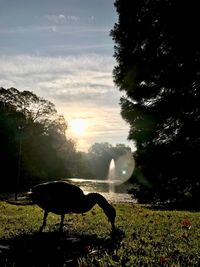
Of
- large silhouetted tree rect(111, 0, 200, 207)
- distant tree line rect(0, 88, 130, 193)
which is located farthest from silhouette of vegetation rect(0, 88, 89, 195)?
large silhouetted tree rect(111, 0, 200, 207)

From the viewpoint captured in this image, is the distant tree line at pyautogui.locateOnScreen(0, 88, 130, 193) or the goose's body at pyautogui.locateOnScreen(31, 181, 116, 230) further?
the distant tree line at pyautogui.locateOnScreen(0, 88, 130, 193)

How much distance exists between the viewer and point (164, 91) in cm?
1400

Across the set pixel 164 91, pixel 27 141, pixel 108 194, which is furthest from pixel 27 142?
pixel 164 91

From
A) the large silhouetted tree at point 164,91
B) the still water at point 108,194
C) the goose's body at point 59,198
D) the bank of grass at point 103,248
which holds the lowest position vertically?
the still water at point 108,194

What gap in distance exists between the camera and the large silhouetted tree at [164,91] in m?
12.5

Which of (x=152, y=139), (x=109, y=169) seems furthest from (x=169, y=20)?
(x=109, y=169)

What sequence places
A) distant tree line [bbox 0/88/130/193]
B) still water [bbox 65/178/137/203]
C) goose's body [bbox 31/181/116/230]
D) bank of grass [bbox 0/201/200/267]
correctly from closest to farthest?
bank of grass [bbox 0/201/200/267], goose's body [bbox 31/181/116/230], still water [bbox 65/178/137/203], distant tree line [bbox 0/88/130/193]

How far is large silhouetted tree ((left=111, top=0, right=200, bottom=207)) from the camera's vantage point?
12.5 m

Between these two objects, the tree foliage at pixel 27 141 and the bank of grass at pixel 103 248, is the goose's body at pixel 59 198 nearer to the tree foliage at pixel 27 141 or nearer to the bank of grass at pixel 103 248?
the bank of grass at pixel 103 248

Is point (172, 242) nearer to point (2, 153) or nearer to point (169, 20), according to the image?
point (169, 20)

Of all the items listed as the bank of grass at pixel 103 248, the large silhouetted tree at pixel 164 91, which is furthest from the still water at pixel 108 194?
the bank of grass at pixel 103 248

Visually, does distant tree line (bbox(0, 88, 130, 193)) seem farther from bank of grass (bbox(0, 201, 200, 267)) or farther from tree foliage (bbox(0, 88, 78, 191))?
bank of grass (bbox(0, 201, 200, 267))

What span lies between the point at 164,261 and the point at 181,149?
8521 millimetres

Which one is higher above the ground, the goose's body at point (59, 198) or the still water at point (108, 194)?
the goose's body at point (59, 198)
